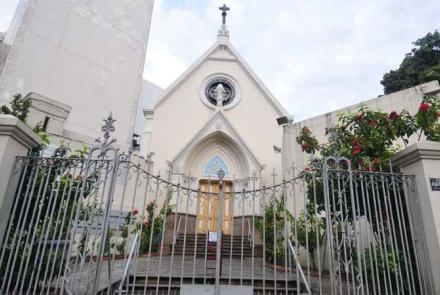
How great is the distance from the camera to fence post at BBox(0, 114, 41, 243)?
12.0 feet

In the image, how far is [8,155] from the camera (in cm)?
375

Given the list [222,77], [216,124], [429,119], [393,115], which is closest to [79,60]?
[216,124]

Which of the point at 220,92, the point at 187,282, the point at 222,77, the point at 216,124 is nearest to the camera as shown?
the point at 187,282

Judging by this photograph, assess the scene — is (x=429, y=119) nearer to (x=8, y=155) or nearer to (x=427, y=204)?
(x=427, y=204)

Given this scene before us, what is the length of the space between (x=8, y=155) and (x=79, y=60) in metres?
10.8

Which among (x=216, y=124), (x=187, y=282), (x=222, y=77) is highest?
(x=222, y=77)

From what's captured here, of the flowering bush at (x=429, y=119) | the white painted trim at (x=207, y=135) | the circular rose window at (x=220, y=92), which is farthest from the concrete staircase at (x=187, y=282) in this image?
the circular rose window at (x=220, y=92)

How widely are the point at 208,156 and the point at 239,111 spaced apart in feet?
9.17

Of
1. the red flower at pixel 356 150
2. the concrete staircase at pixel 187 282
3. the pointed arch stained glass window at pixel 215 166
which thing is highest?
the pointed arch stained glass window at pixel 215 166

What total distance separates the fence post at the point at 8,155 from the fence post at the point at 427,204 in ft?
16.8

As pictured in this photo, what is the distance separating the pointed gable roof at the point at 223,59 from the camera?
48.9 ft

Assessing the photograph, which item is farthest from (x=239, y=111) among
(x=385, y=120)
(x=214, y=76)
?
(x=385, y=120)

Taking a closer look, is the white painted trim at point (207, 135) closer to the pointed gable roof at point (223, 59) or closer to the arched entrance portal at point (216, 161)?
the arched entrance portal at point (216, 161)

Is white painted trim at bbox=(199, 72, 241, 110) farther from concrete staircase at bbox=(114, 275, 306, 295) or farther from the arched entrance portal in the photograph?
concrete staircase at bbox=(114, 275, 306, 295)
